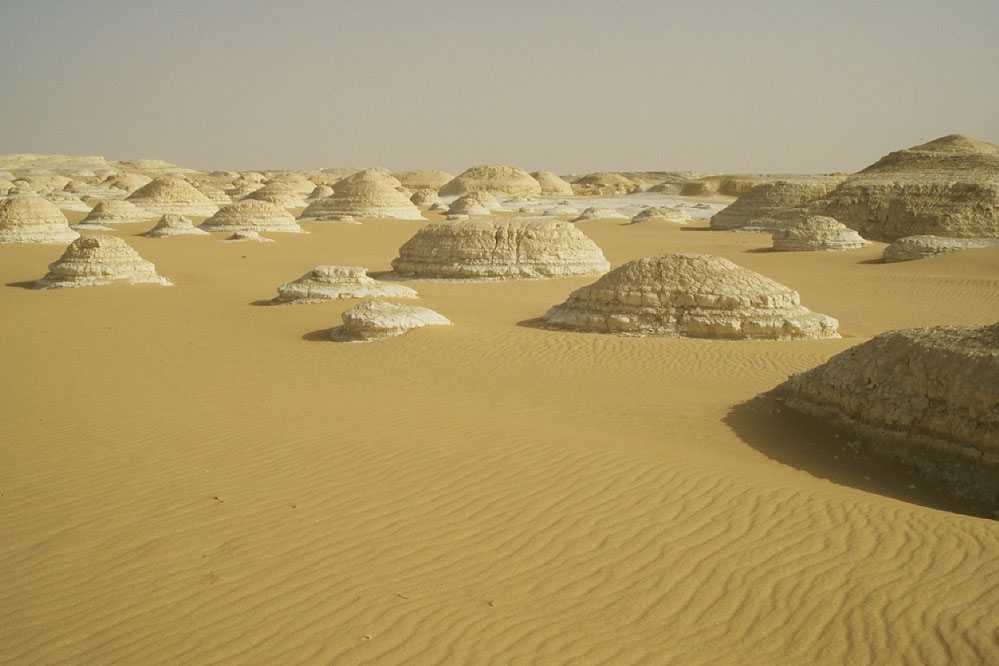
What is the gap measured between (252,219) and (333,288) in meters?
17.1

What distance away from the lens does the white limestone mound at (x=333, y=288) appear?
15320 mm

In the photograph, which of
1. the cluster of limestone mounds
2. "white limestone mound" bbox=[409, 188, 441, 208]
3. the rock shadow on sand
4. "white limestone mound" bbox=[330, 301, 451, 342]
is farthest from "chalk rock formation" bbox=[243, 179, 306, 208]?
the cluster of limestone mounds

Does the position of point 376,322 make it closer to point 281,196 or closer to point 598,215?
point 598,215

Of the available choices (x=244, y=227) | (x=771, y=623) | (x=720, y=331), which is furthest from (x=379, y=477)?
(x=244, y=227)

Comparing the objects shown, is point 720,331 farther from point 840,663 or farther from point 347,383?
point 840,663

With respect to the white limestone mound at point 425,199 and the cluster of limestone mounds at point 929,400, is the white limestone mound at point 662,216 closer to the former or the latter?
the white limestone mound at point 425,199

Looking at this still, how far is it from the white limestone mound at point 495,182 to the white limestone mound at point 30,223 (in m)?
35.3

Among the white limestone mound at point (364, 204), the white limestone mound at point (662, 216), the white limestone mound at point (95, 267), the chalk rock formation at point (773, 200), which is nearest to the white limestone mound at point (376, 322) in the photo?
the white limestone mound at point (95, 267)

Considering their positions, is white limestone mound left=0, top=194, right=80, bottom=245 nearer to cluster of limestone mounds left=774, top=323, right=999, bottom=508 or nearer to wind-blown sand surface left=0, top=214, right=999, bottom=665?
wind-blown sand surface left=0, top=214, right=999, bottom=665

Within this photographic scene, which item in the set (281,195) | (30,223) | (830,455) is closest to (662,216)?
(281,195)

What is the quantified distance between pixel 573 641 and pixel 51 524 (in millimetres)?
3830

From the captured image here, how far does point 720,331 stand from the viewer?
473 inches

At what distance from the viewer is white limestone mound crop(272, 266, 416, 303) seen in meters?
15.3

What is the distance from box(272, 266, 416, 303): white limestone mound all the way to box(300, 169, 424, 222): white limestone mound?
21338 millimetres
